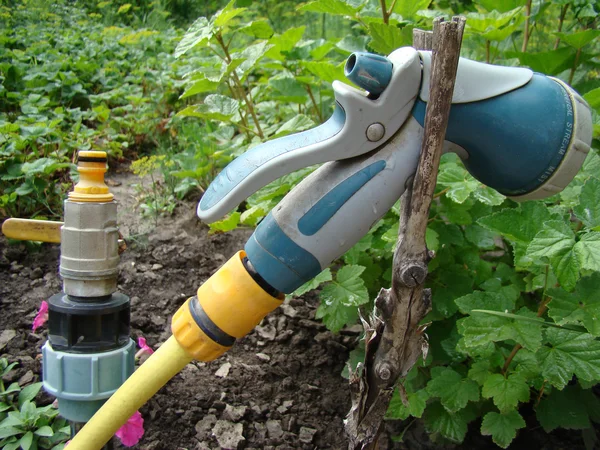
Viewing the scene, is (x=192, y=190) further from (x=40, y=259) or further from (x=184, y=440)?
(x=184, y=440)

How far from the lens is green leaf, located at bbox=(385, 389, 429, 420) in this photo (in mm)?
1106

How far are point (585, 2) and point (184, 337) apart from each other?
1.33 m

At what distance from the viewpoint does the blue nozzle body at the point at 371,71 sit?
737mm

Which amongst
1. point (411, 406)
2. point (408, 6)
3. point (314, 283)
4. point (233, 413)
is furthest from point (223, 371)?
point (408, 6)

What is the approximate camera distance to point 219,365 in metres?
1.43

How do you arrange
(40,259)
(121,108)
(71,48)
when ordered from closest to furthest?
(40,259)
(121,108)
(71,48)

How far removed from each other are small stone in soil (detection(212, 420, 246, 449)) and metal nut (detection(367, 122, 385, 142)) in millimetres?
779

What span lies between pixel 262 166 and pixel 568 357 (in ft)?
2.18

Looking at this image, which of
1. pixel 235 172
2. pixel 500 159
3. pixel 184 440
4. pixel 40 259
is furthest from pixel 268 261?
pixel 40 259

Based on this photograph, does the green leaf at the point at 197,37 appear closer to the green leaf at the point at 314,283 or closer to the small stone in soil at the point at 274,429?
the green leaf at the point at 314,283

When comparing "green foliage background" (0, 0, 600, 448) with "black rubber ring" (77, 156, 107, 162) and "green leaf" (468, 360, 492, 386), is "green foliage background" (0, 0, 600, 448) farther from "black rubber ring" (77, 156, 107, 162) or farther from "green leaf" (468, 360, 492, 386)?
Answer: "black rubber ring" (77, 156, 107, 162)

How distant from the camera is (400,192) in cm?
82

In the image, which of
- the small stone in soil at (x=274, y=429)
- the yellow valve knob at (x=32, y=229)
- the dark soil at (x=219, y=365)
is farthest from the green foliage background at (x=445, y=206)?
→ the yellow valve knob at (x=32, y=229)

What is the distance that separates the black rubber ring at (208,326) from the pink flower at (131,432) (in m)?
0.36
